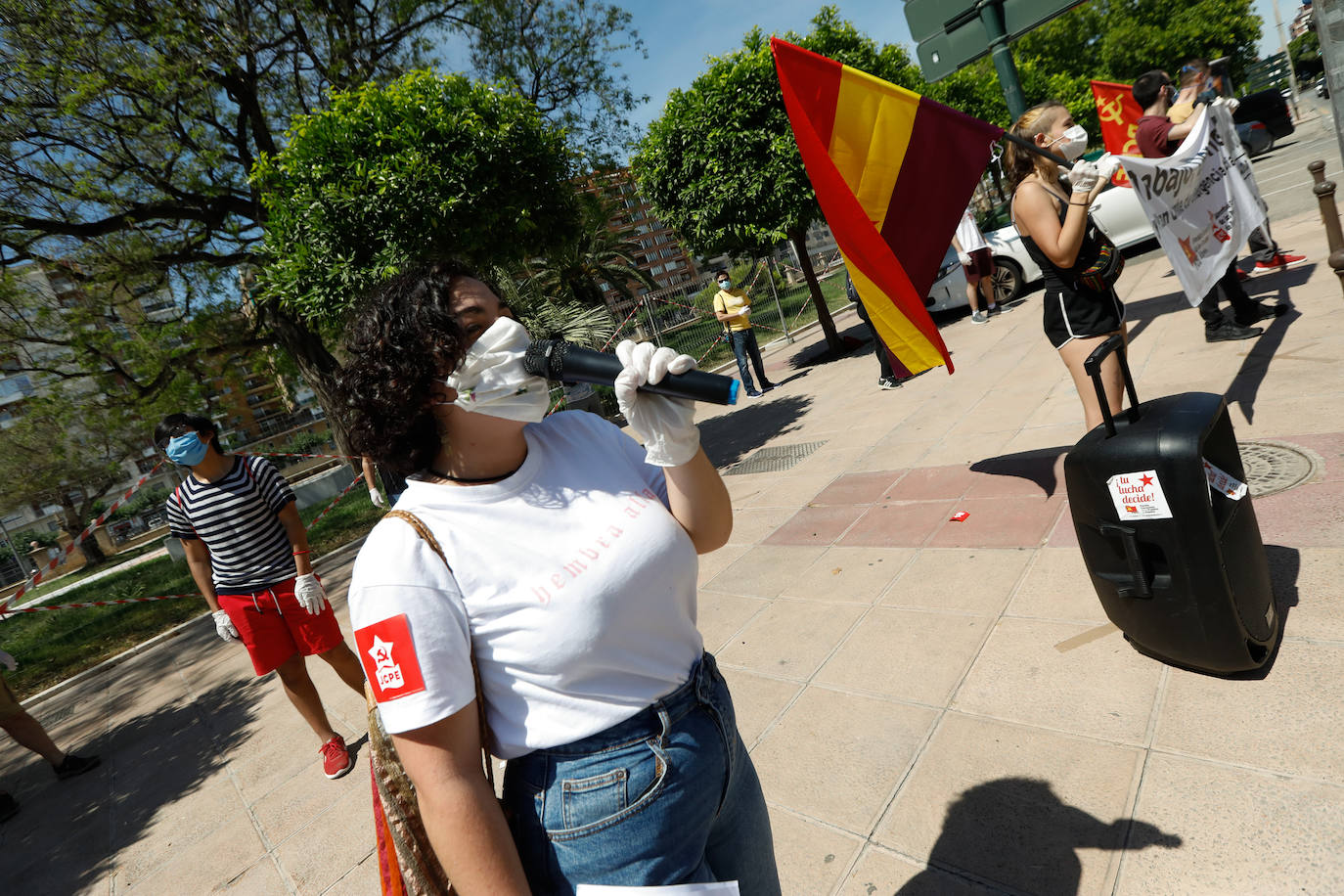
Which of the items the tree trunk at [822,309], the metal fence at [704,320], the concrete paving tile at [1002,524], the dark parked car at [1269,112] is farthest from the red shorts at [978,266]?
the dark parked car at [1269,112]

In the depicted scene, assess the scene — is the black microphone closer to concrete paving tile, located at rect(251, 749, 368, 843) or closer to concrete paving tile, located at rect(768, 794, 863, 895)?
concrete paving tile, located at rect(768, 794, 863, 895)

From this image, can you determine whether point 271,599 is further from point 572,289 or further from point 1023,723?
point 572,289

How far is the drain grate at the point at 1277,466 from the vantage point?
3.19 metres

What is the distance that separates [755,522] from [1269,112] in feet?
64.9

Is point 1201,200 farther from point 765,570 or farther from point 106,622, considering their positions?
point 106,622

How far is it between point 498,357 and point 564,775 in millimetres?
773

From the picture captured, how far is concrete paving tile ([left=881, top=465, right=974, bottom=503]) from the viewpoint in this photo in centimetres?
453

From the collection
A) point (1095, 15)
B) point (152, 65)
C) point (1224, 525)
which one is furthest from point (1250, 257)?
point (1095, 15)

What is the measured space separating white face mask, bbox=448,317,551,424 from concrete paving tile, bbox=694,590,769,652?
2.64 metres

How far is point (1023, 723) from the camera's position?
2383mm

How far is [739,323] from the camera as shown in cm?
971

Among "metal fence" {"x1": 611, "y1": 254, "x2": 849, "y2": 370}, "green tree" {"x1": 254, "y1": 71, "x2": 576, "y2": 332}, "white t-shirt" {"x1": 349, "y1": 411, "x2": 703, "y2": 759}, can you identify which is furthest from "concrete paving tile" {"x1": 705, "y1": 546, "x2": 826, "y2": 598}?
"metal fence" {"x1": 611, "y1": 254, "x2": 849, "y2": 370}

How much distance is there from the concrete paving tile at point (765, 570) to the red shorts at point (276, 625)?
236 cm

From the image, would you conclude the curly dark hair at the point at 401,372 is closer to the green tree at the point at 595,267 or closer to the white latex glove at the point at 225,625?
the white latex glove at the point at 225,625
